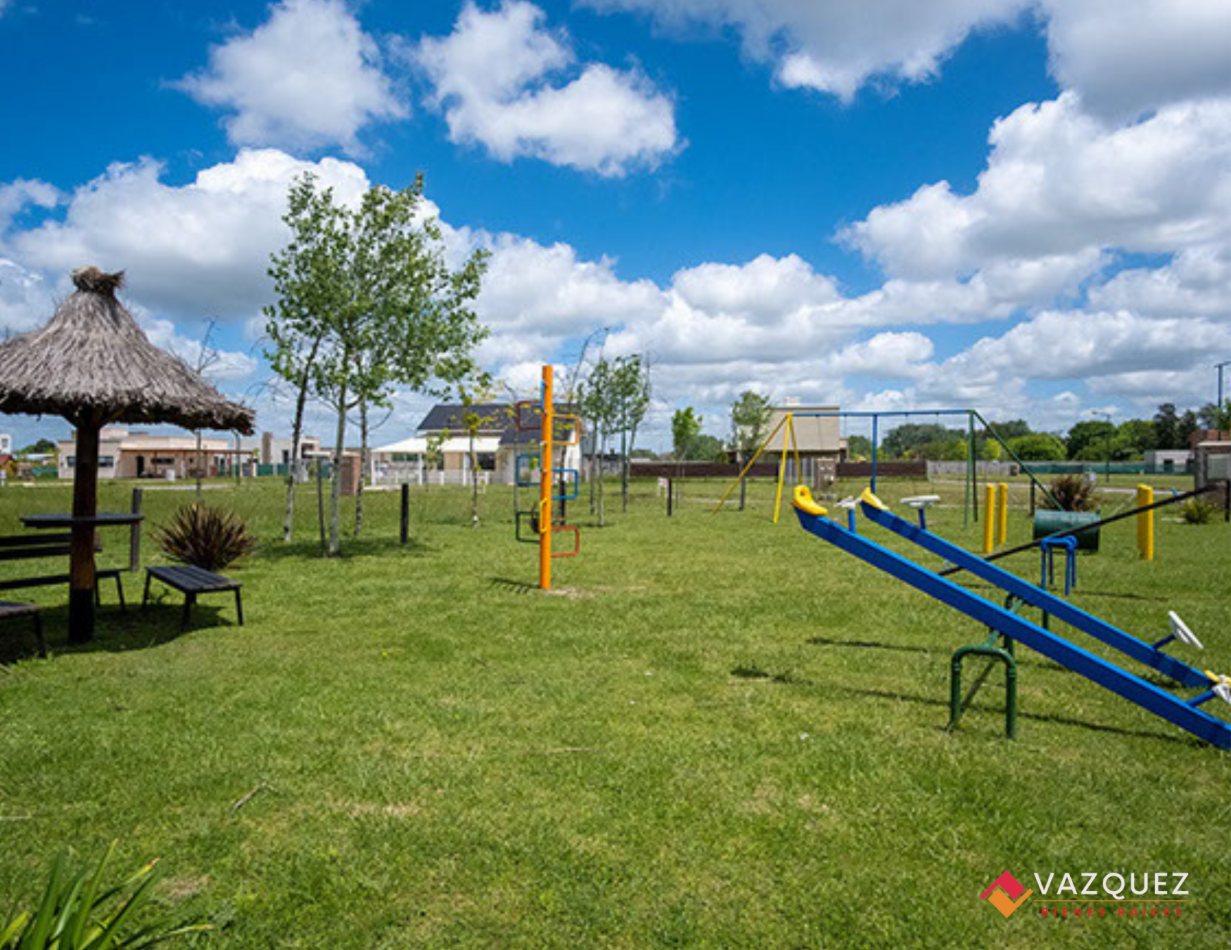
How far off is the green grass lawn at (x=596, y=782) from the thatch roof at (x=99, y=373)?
201 cm

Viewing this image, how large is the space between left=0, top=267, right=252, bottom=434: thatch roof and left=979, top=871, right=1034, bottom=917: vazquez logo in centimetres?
701

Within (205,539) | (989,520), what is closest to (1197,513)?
(989,520)

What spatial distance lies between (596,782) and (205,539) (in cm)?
935

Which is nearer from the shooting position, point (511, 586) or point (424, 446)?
point (511, 586)

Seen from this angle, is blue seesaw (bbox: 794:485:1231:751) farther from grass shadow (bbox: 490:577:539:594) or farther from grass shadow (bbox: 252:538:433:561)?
grass shadow (bbox: 252:538:433:561)

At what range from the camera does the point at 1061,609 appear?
523 cm

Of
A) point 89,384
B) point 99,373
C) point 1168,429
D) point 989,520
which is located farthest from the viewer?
point 1168,429

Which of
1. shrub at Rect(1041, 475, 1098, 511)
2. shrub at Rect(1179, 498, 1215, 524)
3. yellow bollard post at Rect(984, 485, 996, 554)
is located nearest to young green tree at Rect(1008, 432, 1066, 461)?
shrub at Rect(1179, 498, 1215, 524)

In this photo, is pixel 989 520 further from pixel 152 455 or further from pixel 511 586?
pixel 152 455

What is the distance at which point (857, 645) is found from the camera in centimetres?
673

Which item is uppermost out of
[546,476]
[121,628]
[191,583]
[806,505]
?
[546,476]

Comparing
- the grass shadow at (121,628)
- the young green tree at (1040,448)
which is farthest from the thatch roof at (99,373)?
the young green tree at (1040,448)

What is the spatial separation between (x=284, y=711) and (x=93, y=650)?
2.79 meters

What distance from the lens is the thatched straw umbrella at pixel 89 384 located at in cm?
650
